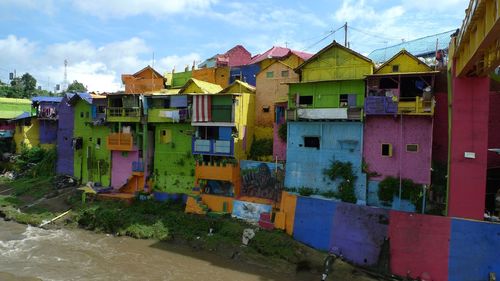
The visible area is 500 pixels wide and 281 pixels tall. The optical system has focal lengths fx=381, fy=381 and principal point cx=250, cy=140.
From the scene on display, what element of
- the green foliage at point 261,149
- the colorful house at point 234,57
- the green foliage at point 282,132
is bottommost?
the green foliage at point 261,149

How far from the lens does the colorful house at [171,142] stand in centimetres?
2780

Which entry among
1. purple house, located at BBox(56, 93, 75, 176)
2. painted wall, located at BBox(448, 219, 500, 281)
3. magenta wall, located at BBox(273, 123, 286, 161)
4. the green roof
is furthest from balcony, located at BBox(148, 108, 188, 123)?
painted wall, located at BBox(448, 219, 500, 281)

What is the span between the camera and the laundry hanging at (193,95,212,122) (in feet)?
87.4

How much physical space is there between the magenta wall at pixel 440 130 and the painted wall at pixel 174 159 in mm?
15836

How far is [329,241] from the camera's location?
20.0m

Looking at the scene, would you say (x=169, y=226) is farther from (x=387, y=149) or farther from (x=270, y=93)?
(x=387, y=149)

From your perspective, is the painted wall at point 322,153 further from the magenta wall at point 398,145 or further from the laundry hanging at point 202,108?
the laundry hanging at point 202,108

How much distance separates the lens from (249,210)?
2364 centimetres

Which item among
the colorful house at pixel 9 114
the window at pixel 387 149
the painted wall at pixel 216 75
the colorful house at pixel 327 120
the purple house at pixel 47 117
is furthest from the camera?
the colorful house at pixel 9 114

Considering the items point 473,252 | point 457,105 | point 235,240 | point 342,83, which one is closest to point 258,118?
point 342,83

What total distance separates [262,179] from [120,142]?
1243 centimetres

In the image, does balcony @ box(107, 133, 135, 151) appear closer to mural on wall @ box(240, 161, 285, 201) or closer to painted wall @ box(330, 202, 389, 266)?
mural on wall @ box(240, 161, 285, 201)

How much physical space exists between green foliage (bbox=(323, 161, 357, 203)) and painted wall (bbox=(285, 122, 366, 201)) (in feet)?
0.81

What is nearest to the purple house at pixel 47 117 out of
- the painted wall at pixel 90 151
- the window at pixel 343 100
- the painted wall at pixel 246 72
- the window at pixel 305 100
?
the painted wall at pixel 90 151
